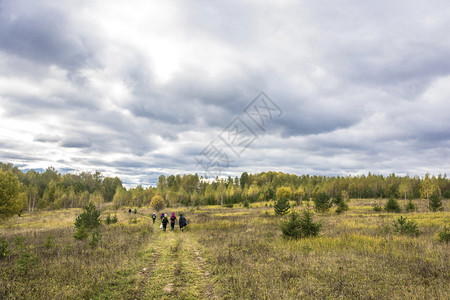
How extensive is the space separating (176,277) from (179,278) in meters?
0.15

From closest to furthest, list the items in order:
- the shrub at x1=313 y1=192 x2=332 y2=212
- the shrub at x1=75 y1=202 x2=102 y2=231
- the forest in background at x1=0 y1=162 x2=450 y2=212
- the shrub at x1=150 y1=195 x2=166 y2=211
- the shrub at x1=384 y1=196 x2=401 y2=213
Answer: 1. the shrub at x1=75 y1=202 x2=102 y2=231
2. the shrub at x1=313 y1=192 x2=332 y2=212
3. the shrub at x1=384 y1=196 x2=401 y2=213
4. the shrub at x1=150 y1=195 x2=166 y2=211
5. the forest in background at x1=0 y1=162 x2=450 y2=212

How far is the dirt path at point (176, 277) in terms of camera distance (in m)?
5.81

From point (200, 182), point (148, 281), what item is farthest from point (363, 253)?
point (200, 182)

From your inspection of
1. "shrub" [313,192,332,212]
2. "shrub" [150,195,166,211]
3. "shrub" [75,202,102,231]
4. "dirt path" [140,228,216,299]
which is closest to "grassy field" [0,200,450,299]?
"dirt path" [140,228,216,299]

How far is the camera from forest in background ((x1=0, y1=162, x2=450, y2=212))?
258 feet

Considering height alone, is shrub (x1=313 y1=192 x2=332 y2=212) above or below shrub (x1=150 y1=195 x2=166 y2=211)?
above

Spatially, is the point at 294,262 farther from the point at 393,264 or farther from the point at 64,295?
the point at 64,295

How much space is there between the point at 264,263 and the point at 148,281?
13.8ft

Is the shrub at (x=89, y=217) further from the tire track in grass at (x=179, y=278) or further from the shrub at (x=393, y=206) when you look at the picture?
the shrub at (x=393, y=206)

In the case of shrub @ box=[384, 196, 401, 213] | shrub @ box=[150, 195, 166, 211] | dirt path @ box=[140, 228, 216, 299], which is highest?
dirt path @ box=[140, 228, 216, 299]

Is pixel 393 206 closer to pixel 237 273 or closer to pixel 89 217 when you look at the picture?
pixel 237 273

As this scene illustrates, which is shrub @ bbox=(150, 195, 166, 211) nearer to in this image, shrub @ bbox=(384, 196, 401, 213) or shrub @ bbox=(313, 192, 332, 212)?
shrub @ bbox=(313, 192, 332, 212)

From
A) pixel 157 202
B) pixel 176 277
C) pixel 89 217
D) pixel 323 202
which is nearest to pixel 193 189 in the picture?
pixel 157 202

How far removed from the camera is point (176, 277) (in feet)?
23.2
